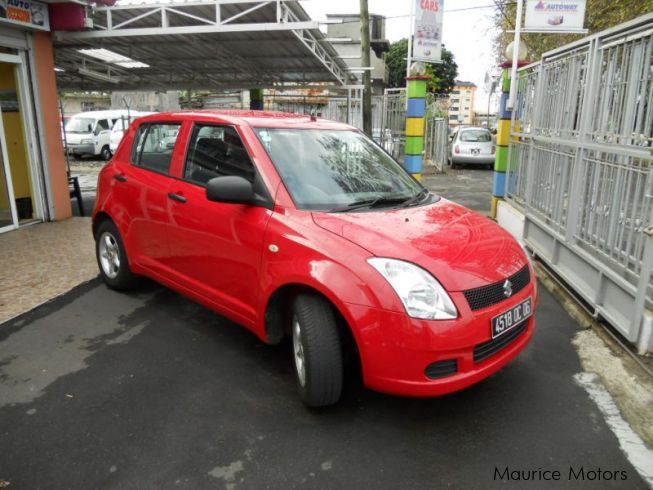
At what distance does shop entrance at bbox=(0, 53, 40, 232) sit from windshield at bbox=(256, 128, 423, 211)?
18.4 feet

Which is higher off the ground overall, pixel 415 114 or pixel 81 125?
pixel 415 114

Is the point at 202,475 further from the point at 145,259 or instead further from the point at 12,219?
the point at 12,219

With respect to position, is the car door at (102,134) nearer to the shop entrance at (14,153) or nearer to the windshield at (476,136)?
the shop entrance at (14,153)

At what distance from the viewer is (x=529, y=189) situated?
648cm

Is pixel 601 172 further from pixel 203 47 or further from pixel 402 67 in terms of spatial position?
pixel 402 67

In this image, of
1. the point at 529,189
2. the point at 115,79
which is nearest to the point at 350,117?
the point at 115,79

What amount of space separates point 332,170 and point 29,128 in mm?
6217

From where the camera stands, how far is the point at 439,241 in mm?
3045

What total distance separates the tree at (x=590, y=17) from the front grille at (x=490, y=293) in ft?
36.5

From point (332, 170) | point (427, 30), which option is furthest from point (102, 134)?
point (332, 170)

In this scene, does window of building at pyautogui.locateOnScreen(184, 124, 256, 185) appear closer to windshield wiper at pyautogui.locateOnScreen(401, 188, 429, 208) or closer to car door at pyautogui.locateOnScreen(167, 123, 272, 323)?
car door at pyautogui.locateOnScreen(167, 123, 272, 323)

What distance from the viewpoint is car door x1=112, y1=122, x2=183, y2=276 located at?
13.9 ft

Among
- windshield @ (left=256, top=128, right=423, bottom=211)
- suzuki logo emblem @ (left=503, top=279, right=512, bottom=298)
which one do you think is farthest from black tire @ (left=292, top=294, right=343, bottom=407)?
suzuki logo emblem @ (left=503, top=279, right=512, bottom=298)

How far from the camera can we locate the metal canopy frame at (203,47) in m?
7.98
